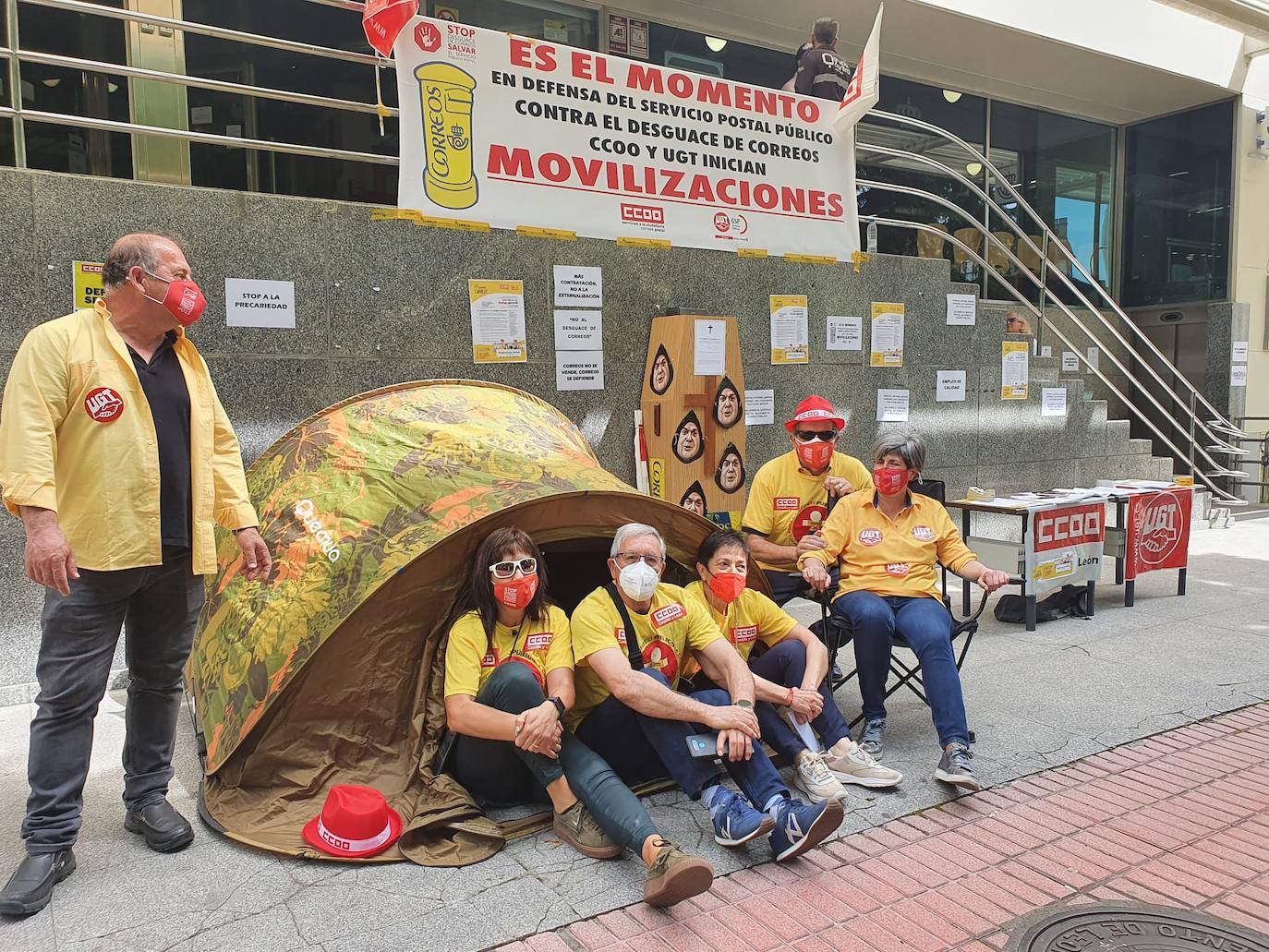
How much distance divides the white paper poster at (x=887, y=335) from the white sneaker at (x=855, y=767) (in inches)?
177

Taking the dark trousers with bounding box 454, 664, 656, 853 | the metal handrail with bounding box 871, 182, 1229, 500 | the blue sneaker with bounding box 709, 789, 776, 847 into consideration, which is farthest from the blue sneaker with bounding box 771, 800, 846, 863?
the metal handrail with bounding box 871, 182, 1229, 500

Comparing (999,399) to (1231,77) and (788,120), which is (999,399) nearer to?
(788,120)

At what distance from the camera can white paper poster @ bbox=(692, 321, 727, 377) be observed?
6.23 meters

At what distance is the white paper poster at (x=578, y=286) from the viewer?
6121mm

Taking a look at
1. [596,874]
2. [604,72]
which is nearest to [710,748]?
[596,874]

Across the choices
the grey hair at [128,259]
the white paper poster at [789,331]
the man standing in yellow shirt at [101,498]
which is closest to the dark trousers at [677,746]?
the man standing in yellow shirt at [101,498]

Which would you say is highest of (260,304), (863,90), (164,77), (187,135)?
(863,90)

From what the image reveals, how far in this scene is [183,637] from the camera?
314cm

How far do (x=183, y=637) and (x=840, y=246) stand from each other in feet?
18.6

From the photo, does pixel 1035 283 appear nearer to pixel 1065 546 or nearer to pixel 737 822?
pixel 1065 546

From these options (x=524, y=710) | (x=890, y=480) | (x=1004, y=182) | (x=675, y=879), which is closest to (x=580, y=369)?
(x=890, y=480)

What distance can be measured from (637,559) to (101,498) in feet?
5.58

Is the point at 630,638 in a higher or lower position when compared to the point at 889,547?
lower

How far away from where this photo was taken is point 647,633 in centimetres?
345
